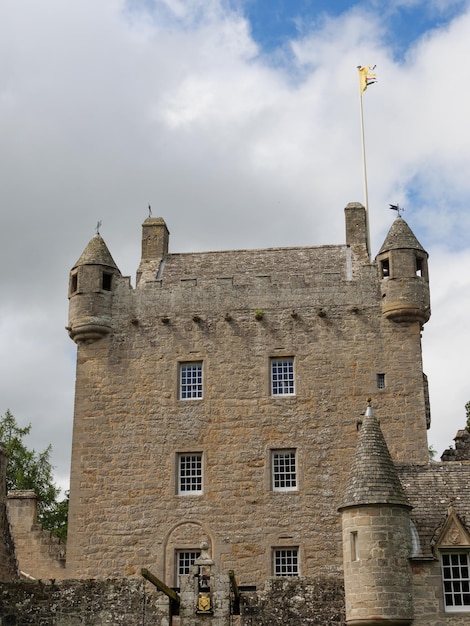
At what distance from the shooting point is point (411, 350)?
1299 inches

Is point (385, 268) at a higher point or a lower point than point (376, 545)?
higher

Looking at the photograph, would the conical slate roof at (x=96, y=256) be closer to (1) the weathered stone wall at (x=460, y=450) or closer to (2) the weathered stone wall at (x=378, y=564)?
(1) the weathered stone wall at (x=460, y=450)

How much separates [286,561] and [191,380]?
654 cm

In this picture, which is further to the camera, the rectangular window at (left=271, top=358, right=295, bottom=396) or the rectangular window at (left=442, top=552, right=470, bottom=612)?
the rectangular window at (left=271, top=358, right=295, bottom=396)

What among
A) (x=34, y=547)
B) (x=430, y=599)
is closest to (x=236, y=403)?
(x=34, y=547)

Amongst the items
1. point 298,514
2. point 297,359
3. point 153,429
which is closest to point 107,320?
point 153,429

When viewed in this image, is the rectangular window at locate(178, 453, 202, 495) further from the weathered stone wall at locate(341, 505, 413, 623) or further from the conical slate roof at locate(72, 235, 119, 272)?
the weathered stone wall at locate(341, 505, 413, 623)

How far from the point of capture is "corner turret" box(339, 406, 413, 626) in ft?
75.0

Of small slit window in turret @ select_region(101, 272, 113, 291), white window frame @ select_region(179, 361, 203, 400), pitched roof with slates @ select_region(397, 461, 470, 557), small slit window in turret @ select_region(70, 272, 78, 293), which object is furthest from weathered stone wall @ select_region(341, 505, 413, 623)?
small slit window in turret @ select_region(70, 272, 78, 293)

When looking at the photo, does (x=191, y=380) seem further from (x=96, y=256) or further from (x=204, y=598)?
(x=204, y=598)

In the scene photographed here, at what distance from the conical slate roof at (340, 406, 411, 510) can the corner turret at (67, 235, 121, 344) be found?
12.3m

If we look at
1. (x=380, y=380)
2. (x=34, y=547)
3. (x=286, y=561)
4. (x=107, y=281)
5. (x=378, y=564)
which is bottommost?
(x=378, y=564)

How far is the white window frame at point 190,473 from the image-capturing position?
106 feet

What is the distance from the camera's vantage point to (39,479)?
47.7m
